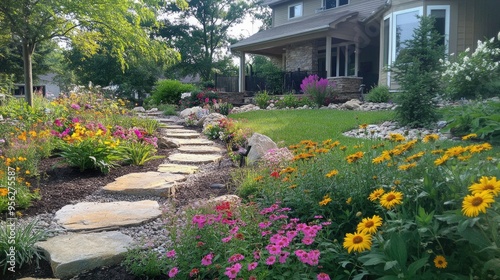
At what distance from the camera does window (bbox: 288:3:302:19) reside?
62.0 feet

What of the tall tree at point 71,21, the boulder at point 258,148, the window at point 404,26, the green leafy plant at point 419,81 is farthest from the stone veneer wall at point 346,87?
the boulder at point 258,148

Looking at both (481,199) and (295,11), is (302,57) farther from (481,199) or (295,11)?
(481,199)

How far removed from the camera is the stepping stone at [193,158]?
5449 mm

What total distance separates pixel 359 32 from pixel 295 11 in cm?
476

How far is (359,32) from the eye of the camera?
15.4m

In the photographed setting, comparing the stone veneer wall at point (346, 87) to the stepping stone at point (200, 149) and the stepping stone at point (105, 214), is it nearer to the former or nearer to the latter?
the stepping stone at point (200, 149)

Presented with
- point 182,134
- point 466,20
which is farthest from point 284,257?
point 466,20

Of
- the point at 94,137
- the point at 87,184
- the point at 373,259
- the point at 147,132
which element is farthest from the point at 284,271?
the point at 147,132

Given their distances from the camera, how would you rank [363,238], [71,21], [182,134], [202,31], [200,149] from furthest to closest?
[202,31]
[71,21]
[182,134]
[200,149]
[363,238]

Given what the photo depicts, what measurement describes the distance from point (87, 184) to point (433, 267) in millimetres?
3616

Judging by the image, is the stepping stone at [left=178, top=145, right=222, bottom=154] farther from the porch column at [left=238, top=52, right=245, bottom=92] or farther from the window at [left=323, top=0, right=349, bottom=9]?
the window at [left=323, top=0, right=349, bottom=9]

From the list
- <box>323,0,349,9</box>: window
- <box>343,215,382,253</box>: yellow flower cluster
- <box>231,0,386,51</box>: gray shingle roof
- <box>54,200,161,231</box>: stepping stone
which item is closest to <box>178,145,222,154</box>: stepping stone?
<box>54,200,161,231</box>: stepping stone

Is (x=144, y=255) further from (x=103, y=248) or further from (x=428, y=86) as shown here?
(x=428, y=86)

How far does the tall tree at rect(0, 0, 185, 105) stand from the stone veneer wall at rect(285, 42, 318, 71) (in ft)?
26.8
